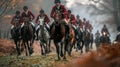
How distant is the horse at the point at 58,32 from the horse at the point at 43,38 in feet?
0.74

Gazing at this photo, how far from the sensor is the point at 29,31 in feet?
29.9

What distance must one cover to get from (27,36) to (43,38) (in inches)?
20.9

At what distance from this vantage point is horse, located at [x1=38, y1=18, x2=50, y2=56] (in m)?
8.98

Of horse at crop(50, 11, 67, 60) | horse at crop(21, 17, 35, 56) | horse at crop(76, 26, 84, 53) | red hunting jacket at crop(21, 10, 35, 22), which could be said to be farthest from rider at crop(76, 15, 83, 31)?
horse at crop(21, 17, 35, 56)

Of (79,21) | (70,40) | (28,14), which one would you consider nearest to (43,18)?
(28,14)

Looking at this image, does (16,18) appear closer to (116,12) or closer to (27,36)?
(27,36)

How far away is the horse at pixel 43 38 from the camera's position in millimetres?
8984

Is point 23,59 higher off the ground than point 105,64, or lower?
lower

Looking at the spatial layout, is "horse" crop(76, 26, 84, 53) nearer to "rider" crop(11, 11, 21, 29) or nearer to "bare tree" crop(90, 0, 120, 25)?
"bare tree" crop(90, 0, 120, 25)

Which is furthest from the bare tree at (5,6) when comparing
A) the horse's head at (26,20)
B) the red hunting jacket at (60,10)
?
the red hunting jacket at (60,10)

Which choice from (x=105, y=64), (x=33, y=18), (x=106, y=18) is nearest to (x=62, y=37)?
(x=33, y=18)

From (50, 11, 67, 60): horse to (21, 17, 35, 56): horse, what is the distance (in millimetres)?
682

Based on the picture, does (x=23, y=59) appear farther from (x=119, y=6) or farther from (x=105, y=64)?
(x=105, y=64)

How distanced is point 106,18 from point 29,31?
3.44 meters
